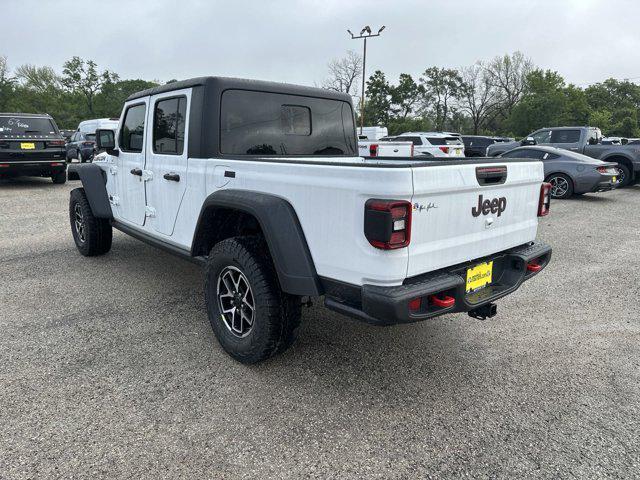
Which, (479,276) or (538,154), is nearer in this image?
(479,276)

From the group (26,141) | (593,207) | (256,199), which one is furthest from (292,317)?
(26,141)

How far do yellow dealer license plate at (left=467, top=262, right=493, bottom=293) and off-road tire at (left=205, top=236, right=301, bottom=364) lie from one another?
1.07 metres

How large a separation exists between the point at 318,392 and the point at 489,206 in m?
1.56

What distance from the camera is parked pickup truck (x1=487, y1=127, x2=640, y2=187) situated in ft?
45.0

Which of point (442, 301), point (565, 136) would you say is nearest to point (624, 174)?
point (565, 136)

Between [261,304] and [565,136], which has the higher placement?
Answer: [565,136]

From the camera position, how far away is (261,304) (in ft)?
9.35

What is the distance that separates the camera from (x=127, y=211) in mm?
4691

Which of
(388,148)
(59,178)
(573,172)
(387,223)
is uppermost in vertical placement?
(388,148)

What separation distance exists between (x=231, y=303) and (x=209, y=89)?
1571 mm

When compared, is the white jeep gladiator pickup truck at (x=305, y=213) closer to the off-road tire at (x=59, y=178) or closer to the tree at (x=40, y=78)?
the off-road tire at (x=59, y=178)

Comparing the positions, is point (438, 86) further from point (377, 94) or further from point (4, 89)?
point (4, 89)

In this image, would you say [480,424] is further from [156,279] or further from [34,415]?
[156,279]

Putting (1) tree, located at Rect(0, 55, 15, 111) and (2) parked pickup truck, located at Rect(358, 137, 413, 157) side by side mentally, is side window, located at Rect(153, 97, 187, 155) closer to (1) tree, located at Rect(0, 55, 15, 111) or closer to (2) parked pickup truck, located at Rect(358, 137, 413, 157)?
(2) parked pickup truck, located at Rect(358, 137, 413, 157)
